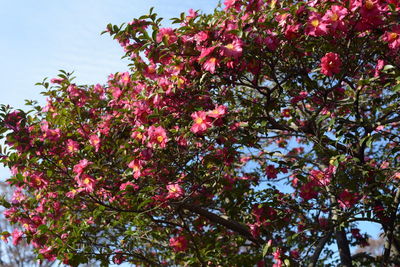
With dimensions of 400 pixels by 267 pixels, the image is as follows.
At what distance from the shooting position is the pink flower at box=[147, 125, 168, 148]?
106 inches

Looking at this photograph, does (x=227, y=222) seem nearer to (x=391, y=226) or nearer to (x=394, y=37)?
(x=391, y=226)

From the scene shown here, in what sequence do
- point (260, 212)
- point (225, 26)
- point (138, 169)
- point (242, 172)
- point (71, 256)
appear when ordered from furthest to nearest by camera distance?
point (242, 172) → point (260, 212) → point (71, 256) → point (138, 169) → point (225, 26)

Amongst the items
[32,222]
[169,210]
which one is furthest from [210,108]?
[32,222]

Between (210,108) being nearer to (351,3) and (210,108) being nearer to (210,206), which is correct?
(351,3)

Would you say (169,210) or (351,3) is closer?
(351,3)

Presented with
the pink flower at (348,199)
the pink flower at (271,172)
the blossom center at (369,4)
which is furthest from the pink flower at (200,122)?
the pink flower at (271,172)

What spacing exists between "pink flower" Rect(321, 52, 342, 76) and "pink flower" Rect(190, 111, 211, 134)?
31.9 inches

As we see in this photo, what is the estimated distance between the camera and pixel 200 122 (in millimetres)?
2592

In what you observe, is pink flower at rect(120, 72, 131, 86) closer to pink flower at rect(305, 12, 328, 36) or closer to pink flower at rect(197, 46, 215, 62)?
pink flower at rect(197, 46, 215, 62)

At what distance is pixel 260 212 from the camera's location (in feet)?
12.1

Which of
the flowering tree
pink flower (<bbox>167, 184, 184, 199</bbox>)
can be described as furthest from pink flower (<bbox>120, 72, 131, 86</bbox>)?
pink flower (<bbox>167, 184, 184, 199</bbox>)

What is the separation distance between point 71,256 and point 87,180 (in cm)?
69

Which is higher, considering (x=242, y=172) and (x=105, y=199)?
(x=242, y=172)

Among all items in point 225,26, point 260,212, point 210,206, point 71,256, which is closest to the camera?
point 225,26
